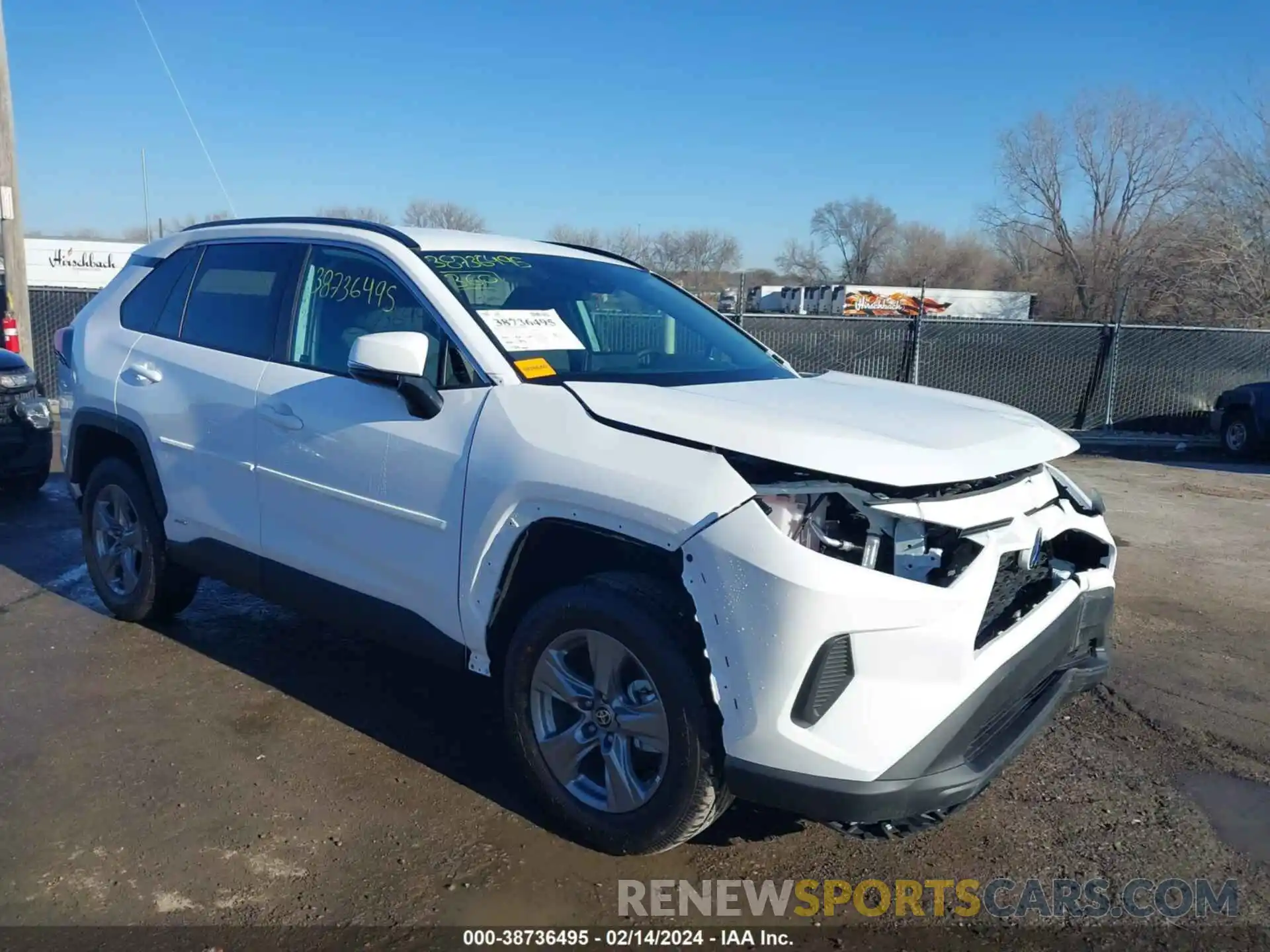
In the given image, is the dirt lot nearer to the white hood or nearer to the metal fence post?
the white hood

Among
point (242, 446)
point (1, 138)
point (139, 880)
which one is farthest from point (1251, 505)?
point (1, 138)

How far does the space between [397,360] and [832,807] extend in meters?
1.88

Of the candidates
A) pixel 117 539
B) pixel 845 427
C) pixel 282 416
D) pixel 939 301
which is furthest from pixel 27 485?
pixel 939 301

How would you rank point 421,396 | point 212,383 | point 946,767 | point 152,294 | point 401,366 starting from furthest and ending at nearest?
1. point 152,294
2. point 212,383
3. point 421,396
4. point 401,366
5. point 946,767

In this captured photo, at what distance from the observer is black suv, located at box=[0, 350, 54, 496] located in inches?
298

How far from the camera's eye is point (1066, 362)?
14.4 meters

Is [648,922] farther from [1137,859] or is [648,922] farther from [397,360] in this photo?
[397,360]

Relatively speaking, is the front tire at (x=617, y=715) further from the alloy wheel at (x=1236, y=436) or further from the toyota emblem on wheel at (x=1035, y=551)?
the alloy wheel at (x=1236, y=436)

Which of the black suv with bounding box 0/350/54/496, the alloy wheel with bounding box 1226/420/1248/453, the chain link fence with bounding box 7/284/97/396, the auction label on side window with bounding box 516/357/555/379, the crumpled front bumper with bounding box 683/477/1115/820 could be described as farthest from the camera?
the chain link fence with bounding box 7/284/97/396

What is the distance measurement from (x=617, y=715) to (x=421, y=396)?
1.24 m

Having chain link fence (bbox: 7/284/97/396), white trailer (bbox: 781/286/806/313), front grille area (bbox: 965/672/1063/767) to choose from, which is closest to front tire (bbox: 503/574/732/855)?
front grille area (bbox: 965/672/1063/767)

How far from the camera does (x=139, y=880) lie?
2.97 metres

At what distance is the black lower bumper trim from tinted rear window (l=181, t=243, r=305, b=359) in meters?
2.71

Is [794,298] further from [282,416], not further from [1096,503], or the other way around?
[282,416]
